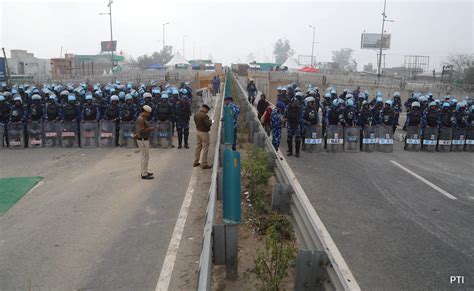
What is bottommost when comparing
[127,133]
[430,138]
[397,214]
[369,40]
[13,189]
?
[13,189]

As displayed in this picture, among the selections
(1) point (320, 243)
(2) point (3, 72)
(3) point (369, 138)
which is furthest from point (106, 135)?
(2) point (3, 72)

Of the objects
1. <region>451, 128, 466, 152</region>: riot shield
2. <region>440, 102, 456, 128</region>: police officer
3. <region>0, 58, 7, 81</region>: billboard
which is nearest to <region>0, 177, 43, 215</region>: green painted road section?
<region>440, 102, 456, 128</region>: police officer

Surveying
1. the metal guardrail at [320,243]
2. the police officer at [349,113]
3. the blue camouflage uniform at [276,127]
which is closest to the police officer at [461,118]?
the police officer at [349,113]

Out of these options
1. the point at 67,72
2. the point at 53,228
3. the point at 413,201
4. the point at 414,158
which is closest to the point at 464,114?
the point at 414,158

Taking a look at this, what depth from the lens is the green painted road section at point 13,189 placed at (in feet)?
27.8

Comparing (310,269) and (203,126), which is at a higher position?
(203,126)

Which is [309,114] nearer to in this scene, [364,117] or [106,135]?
[364,117]

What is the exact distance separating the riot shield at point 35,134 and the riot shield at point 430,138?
13677 millimetres

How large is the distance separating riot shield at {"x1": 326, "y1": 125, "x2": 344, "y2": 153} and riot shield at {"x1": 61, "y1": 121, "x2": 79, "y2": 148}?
8.95 m

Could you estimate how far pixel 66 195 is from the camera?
8.88m

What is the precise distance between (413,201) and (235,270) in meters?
5.27

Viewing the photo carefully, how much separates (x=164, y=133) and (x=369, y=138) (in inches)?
284

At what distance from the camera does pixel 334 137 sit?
544 inches

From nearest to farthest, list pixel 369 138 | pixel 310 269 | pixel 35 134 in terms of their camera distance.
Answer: pixel 310 269
pixel 369 138
pixel 35 134
